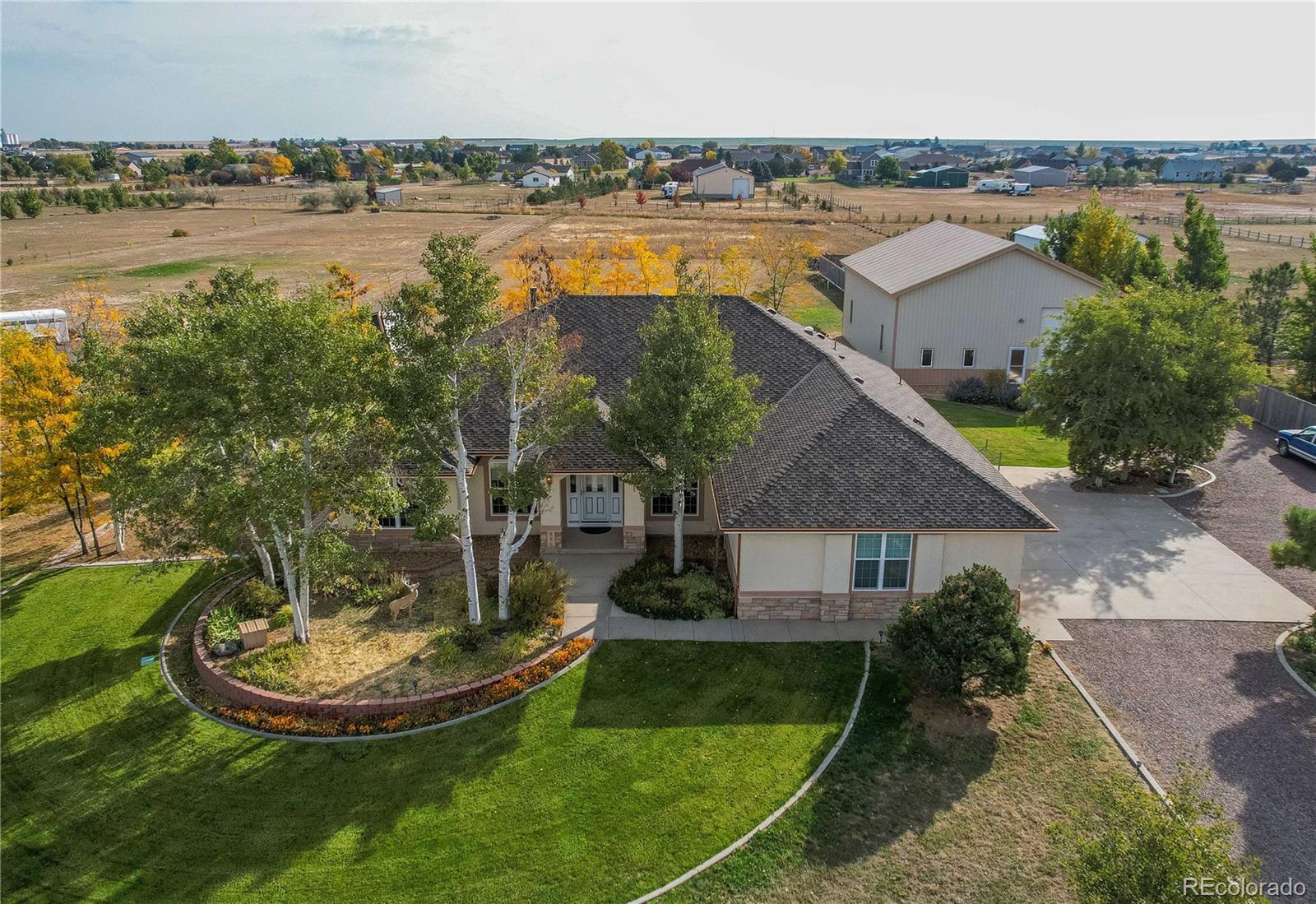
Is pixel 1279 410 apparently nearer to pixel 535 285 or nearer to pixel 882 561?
pixel 882 561

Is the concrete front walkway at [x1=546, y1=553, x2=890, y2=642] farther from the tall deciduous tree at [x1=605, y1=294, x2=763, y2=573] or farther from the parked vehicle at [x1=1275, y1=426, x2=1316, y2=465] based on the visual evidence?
the parked vehicle at [x1=1275, y1=426, x2=1316, y2=465]

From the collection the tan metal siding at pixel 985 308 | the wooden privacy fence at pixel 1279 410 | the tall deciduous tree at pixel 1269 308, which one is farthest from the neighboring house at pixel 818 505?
the tall deciduous tree at pixel 1269 308

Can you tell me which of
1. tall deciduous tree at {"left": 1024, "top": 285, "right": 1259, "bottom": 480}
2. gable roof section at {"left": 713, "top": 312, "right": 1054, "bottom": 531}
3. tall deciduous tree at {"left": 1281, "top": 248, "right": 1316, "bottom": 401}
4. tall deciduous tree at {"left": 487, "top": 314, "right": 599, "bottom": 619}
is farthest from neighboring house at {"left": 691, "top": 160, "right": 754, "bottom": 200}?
tall deciduous tree at {"left": 487, "top": 314, "right": 599, "bottom": 619}

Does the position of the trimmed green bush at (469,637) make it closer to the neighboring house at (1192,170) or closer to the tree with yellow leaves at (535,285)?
the tree with yellow leaves at (535,285)

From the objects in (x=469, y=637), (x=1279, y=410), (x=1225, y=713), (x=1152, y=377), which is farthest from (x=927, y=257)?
(x=469, y=637)

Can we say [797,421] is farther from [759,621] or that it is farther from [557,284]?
[557,284]
